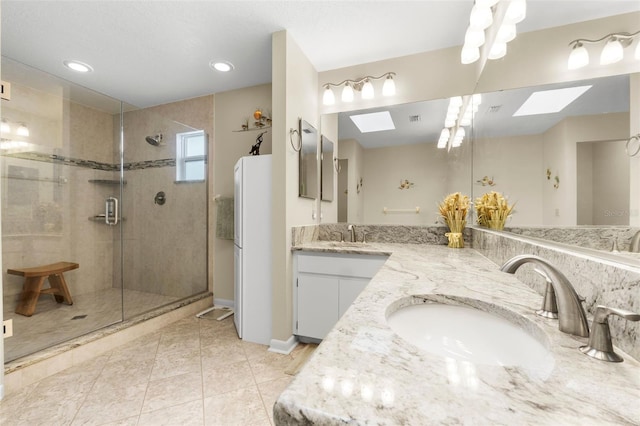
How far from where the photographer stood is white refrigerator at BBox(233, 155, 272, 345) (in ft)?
6.97

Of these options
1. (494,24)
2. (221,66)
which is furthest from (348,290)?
(221,66)

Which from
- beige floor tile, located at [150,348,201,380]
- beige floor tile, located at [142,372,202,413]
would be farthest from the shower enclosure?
beige floor tile, located at [142,372,202,413]

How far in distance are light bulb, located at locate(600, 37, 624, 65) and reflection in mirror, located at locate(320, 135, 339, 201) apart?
1952 mm

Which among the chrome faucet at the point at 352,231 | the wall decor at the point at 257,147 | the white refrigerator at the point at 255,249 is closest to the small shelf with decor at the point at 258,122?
the wall decor at the point at 257,147

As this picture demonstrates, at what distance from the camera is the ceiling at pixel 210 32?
5.81 ft

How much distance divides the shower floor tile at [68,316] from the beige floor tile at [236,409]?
133 centimetres

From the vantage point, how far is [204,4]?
1.76 meters

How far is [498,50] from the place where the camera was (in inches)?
60.5

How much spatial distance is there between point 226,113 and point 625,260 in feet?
10.7

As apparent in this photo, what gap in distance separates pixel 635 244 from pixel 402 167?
5.99 feet

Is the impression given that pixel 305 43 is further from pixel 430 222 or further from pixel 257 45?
pixel 430 222

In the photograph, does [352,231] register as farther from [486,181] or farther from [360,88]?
[360,88]

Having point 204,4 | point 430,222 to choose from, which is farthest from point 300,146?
point 430,222

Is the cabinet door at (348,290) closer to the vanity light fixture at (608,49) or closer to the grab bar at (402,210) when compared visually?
the grab bar at (402,210)
